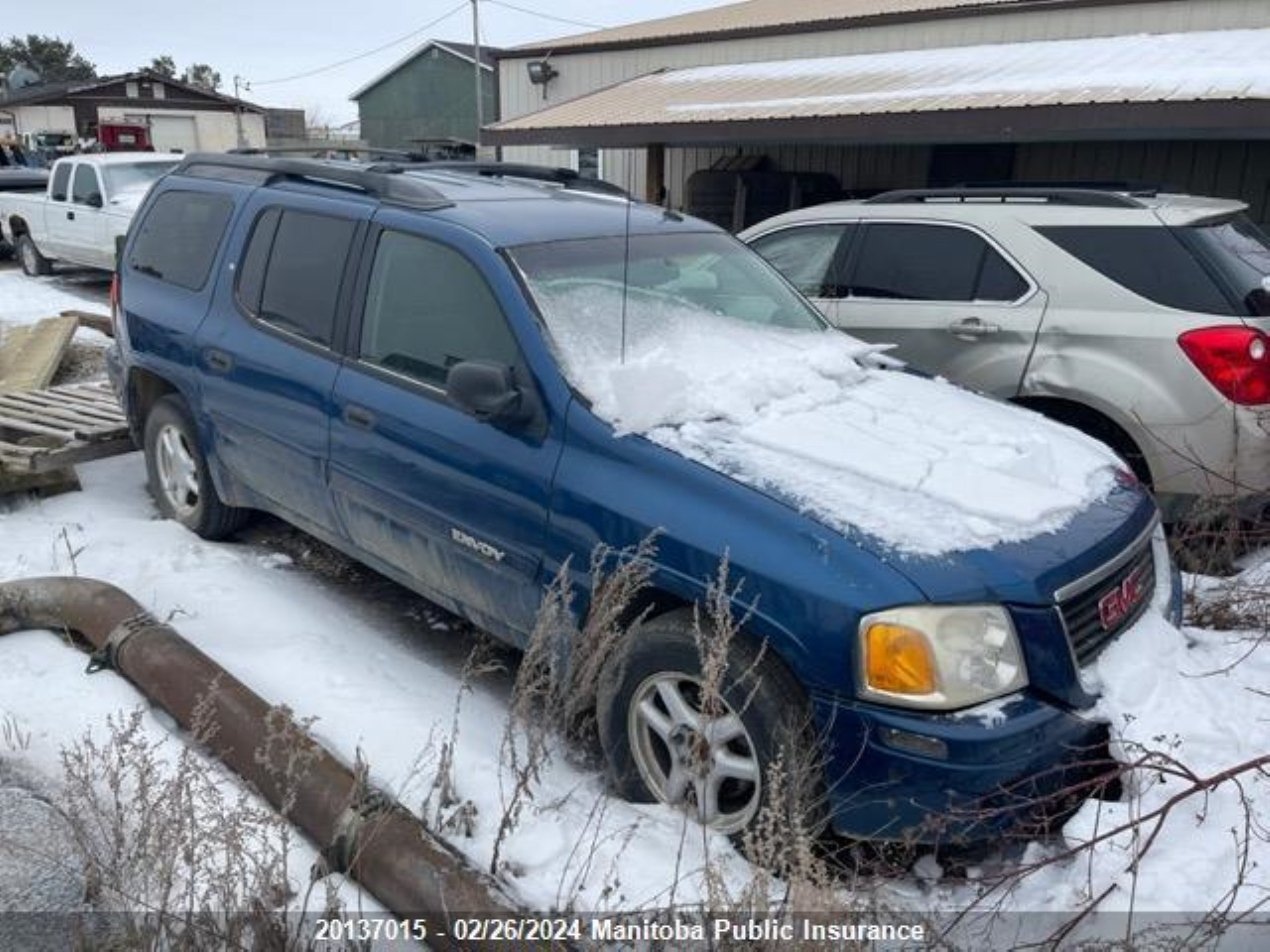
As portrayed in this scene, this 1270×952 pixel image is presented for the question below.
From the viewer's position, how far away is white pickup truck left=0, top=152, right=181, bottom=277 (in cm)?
1219

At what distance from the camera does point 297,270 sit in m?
4.19

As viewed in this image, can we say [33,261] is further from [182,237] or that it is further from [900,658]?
[900,658]

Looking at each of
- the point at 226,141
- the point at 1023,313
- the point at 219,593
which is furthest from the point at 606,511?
the point at 226,141

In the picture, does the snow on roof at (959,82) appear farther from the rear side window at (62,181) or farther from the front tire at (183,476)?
the front tire at (183,476)

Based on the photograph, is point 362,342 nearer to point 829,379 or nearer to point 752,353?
point 752,353

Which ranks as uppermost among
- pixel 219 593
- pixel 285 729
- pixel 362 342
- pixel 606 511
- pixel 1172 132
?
pixel 1172 132

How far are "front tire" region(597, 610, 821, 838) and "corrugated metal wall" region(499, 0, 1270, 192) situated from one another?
10521 mm

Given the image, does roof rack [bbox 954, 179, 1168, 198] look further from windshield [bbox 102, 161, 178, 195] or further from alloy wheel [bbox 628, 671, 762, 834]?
windshield [bbox 102, 161, 178, 195]

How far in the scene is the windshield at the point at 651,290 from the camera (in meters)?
3.40

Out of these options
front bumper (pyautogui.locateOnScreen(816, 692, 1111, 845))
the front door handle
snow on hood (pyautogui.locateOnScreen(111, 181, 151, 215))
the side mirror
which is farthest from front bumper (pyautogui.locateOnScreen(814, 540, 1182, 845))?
snow on hood (pyautogui.locateOnScreen(111, 181, 151, 215))

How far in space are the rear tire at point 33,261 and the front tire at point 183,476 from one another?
37.3 feet

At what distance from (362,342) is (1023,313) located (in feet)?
10.8

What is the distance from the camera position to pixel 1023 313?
5.00 metres

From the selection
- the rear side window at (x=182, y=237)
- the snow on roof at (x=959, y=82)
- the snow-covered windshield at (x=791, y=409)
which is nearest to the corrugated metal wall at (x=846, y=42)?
the snow on roof at (x=959, y=82)
